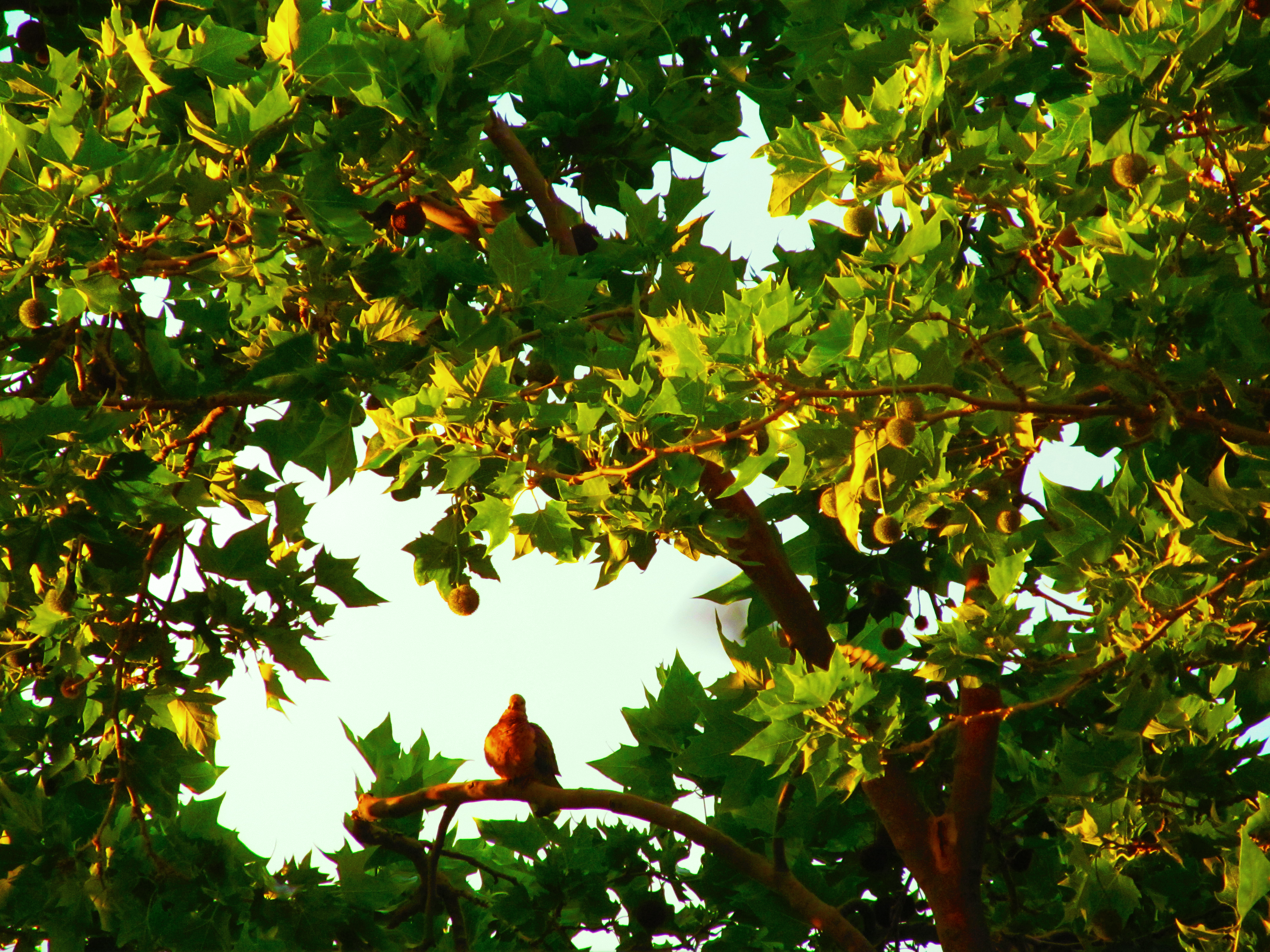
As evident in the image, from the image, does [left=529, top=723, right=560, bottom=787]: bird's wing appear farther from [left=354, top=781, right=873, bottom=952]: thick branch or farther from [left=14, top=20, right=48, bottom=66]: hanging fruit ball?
[left=14, top=20, right=48, bottom=66]: hanging fruit ball

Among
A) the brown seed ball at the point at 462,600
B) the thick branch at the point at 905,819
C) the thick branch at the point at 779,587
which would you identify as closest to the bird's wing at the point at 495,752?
the brown seed ball at the point at 462,600

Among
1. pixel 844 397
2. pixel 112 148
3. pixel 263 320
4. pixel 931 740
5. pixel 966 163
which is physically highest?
pixel 263 320

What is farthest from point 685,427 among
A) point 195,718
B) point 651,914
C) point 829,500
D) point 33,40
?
point 33,40

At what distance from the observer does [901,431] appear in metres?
2.71

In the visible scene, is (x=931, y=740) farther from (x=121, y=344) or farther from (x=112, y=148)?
(x=121, y=344)

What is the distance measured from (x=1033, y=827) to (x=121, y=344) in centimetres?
420

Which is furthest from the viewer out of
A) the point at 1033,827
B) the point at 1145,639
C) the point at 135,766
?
the point at 1033,827

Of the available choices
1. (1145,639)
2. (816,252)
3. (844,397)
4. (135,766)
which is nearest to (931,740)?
(1145,639)

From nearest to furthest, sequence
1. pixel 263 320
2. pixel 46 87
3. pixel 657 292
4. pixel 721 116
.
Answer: pixel 46 87, pixel 657 292, pixel 263 320, pixel 721 116

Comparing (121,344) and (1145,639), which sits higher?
(121,344)

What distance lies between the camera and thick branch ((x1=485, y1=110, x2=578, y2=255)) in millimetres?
4688

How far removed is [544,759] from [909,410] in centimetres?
235

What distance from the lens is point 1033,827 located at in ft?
17.5

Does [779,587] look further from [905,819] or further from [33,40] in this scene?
[33,40]
